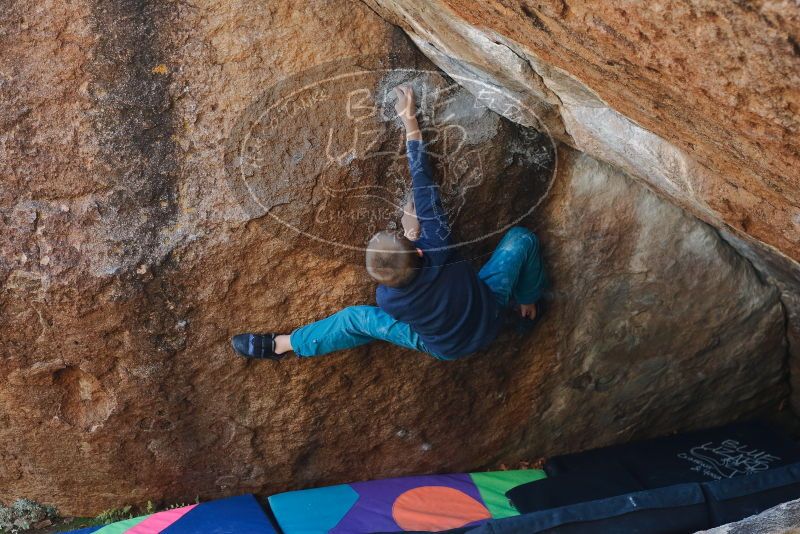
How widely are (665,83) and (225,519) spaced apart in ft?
8.42

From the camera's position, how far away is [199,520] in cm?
346

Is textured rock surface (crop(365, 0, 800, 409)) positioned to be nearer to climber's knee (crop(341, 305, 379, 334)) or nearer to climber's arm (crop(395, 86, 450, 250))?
climber's arm (crop(395, 86, 450, 250))

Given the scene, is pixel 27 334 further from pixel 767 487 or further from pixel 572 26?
Result: pixel 767 487

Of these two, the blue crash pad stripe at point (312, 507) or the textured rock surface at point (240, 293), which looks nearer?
the textured rock surface at point (240, 293)

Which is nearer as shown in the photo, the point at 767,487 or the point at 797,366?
the point at 767,487

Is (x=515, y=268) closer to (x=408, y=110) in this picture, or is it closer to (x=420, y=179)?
(x=420, y=179)

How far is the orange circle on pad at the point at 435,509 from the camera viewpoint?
351cm

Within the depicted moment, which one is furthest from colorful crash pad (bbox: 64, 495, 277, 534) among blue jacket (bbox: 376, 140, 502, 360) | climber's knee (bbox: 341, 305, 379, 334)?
blue jacket (bbox: 376, 140, 502, 360)

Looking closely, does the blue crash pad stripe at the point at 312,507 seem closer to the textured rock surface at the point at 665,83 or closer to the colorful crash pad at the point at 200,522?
the colorful crash pad at the point at 200,522

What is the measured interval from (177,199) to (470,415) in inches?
68.6

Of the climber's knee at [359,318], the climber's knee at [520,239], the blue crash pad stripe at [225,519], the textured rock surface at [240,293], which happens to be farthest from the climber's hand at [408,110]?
the blue crash pad stripe at [225,519]

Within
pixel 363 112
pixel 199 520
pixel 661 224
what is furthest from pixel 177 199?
pixel 661 224

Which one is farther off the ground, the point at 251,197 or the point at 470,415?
the point at 251,197

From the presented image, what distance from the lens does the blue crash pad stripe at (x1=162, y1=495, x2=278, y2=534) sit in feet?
11.1
